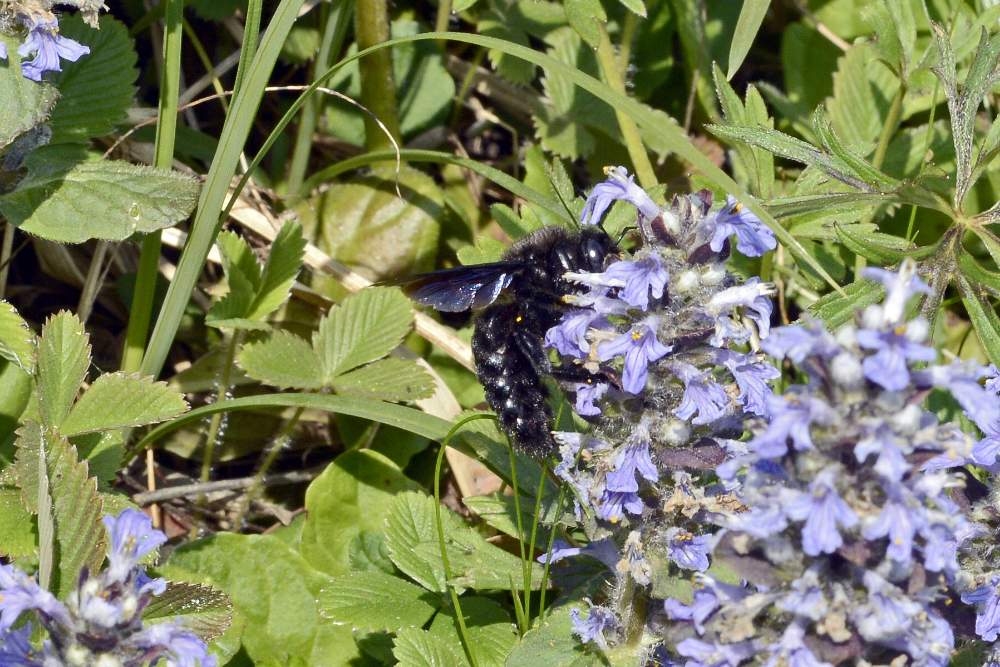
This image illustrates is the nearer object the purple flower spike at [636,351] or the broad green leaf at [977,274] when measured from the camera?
the purple flower spike at [636,351]

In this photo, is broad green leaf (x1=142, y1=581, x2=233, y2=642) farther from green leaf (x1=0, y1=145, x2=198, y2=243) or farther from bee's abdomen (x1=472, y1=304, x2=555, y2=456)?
green leaf (x1=0, y1=145, x2=198, y2=243)

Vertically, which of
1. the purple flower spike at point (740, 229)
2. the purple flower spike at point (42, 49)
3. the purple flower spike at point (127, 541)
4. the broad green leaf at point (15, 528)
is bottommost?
the broad green leaf at point (15, 528)

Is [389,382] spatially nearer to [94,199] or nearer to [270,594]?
[270,594]

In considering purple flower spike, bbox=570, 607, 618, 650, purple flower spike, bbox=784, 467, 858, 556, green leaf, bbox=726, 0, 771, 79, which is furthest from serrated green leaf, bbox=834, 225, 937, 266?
purple flower spike, bbox=784, 467, 858, 556

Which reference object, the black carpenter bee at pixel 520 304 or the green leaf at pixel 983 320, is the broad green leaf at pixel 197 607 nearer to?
the black carpenter bee at pixel 520 304

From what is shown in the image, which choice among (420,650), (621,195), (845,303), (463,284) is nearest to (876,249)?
(845,303)

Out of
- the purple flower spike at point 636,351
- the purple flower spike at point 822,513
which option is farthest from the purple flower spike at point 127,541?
the purple flower spike at point 822,513
